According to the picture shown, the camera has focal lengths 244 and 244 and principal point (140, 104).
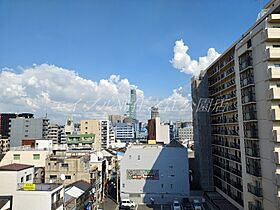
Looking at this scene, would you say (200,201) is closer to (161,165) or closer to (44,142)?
(161,165)

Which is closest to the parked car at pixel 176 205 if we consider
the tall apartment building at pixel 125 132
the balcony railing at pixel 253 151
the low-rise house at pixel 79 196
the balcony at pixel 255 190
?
the low-rise house at pixel 79 196

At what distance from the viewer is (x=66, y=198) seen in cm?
2391

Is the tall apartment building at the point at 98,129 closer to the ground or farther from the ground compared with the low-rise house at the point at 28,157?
farther from the ground

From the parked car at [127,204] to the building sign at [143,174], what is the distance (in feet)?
11.3

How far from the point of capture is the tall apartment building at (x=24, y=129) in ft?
276

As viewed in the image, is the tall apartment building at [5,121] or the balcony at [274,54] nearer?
the balcony at [274,54]

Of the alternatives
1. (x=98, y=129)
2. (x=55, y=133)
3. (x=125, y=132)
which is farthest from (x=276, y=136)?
(x=125, y=132)

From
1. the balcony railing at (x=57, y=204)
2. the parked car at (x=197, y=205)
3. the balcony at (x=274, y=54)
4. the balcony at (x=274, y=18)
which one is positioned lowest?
the parked car at (x=197, y=205)

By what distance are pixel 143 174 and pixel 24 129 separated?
2516 inches

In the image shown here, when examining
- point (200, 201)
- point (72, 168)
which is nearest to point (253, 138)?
point (200, 201)

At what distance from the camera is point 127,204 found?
33.8 metres

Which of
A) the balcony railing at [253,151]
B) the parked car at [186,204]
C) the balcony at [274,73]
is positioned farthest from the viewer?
the parked car at [186,204]

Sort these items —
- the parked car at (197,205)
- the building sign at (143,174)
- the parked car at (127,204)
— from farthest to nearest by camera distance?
1. the building sign at (143,174)
2. the parked car at (127,204)
3. the parked car at (197,205)

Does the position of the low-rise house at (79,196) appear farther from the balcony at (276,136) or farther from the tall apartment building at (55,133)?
the tall apartment building at (55,133)
